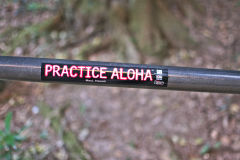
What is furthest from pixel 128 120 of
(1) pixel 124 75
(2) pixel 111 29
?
(1) pixel 124 75

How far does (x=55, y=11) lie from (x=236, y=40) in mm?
3264

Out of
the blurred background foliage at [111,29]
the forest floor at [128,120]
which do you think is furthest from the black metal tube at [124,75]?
the blurred background foliage at [111,29]

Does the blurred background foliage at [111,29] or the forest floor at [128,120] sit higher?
the blurred background foliage at [111,29]

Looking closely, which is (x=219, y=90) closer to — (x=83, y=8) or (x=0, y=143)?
(x=0, y=143)

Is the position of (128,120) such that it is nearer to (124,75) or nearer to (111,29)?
(111,29)

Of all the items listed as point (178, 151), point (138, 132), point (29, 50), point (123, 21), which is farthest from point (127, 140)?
point (29, 50)

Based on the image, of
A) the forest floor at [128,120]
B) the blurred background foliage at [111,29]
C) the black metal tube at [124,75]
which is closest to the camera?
the black metal tube at [124,75]

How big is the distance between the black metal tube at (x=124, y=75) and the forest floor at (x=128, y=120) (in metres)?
1.46

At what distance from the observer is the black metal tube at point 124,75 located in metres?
1.33

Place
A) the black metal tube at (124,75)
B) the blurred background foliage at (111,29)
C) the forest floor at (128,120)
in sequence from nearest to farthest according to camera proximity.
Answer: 1. the black metal tube at (124,75)
2. the forest floor at (128,120)
3. the blurred background foliage at (111,29)

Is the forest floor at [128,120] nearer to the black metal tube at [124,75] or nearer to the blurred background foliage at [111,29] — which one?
the blurred background foliage at [111,29]

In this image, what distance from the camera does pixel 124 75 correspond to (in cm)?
134

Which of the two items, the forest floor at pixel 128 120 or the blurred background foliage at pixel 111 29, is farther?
the blurred background foliage at pixel 111 29

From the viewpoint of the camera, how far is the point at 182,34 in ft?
12.0
